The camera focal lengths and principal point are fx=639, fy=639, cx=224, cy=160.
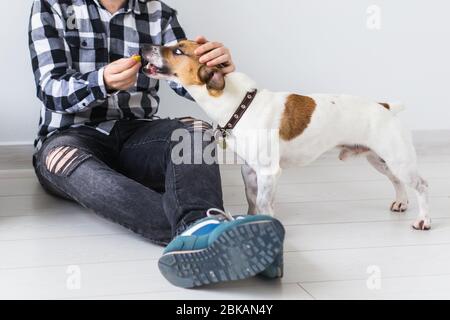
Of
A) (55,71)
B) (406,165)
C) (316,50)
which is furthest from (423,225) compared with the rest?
(55,71)

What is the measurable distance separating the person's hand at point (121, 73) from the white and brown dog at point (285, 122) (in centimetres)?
7

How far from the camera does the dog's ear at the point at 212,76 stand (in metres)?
1.43

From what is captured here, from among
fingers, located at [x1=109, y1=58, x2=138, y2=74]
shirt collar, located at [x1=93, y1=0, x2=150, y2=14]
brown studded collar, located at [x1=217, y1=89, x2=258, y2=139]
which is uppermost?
shirt collar, located at [x1=93, y1=0, x2=150, y2=14]

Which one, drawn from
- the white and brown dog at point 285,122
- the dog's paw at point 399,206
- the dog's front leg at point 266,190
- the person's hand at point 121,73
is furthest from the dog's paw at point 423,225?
the person's hand at point 121,73

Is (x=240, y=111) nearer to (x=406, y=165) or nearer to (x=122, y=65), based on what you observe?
(x=122, y=65)

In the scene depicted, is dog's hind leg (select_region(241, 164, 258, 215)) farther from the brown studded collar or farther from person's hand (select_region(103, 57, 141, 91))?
person's hand (select_region(103, 57, 141, 91))

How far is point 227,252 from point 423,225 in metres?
0.68

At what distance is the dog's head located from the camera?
143cm

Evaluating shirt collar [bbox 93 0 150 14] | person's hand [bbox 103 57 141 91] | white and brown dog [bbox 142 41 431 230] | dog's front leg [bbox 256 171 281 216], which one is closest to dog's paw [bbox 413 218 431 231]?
white and brown dog [bbox 142 41 431 230]

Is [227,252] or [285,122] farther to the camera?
[285,122]

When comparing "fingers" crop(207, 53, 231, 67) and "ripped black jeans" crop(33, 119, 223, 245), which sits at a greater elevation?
"fingers" crop(207, 53, 231, 67)

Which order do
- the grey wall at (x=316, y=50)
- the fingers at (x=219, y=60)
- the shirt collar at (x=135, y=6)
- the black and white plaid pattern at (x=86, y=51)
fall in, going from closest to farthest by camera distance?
the fingers at (x=219, y=60) < the black and white plaid pattern at (x=86, y=51) < the shirt collar at (x=135, y=6) < the grey wall at (x=316, y=50)

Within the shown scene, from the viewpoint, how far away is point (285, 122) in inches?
59.9

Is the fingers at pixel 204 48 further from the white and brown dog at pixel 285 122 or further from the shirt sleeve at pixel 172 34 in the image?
the shirt sleeve at pixel 172 34
